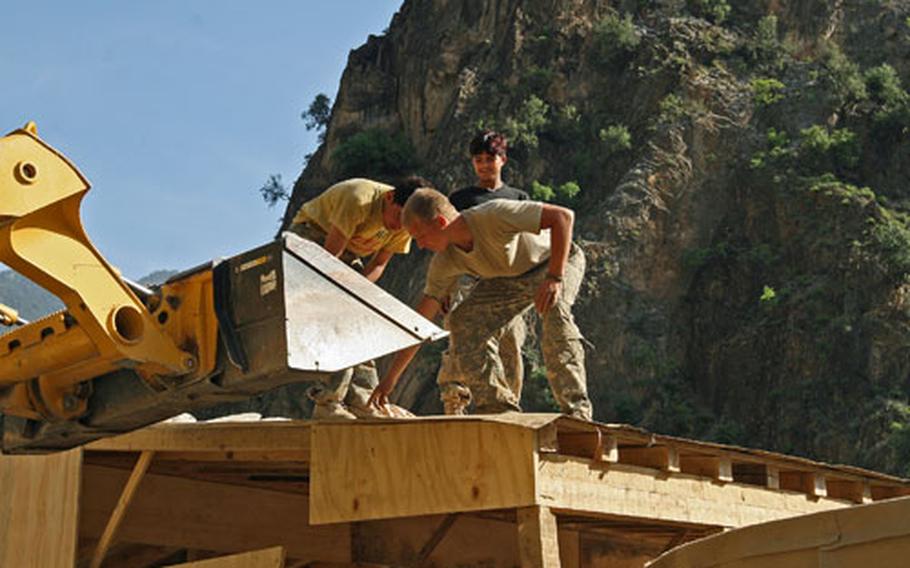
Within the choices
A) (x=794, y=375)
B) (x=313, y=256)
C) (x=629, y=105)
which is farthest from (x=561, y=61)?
(x=313, y=256)

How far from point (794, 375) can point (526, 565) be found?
144 feet

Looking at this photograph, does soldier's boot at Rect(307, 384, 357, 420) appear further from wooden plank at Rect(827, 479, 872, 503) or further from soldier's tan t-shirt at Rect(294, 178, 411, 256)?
wooden plank at Rect(827, 479, 872, 503)

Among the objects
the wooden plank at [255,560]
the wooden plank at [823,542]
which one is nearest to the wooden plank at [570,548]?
the wooden plank at [255,560]

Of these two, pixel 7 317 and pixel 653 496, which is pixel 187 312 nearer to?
pixel 7 317

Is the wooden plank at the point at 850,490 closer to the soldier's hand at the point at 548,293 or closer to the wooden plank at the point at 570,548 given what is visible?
the wooden plank at the point at 570,548

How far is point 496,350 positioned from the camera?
11023mm

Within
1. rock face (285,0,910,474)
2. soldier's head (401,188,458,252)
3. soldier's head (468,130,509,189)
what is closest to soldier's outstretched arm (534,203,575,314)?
soldier's head (401,188,458,252)

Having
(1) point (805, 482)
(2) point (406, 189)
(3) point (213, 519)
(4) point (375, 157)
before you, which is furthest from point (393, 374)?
(4) point (375, 157)

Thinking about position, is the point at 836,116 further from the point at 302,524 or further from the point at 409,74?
the point at 302,524

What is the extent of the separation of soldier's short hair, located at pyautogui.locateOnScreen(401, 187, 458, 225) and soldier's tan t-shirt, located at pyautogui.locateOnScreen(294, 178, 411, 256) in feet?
2.72

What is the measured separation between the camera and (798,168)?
5709 cm

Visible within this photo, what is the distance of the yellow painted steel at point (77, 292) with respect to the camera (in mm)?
7422

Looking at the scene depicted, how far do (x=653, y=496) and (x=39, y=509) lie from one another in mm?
4803

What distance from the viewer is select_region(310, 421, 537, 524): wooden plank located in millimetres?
9133
